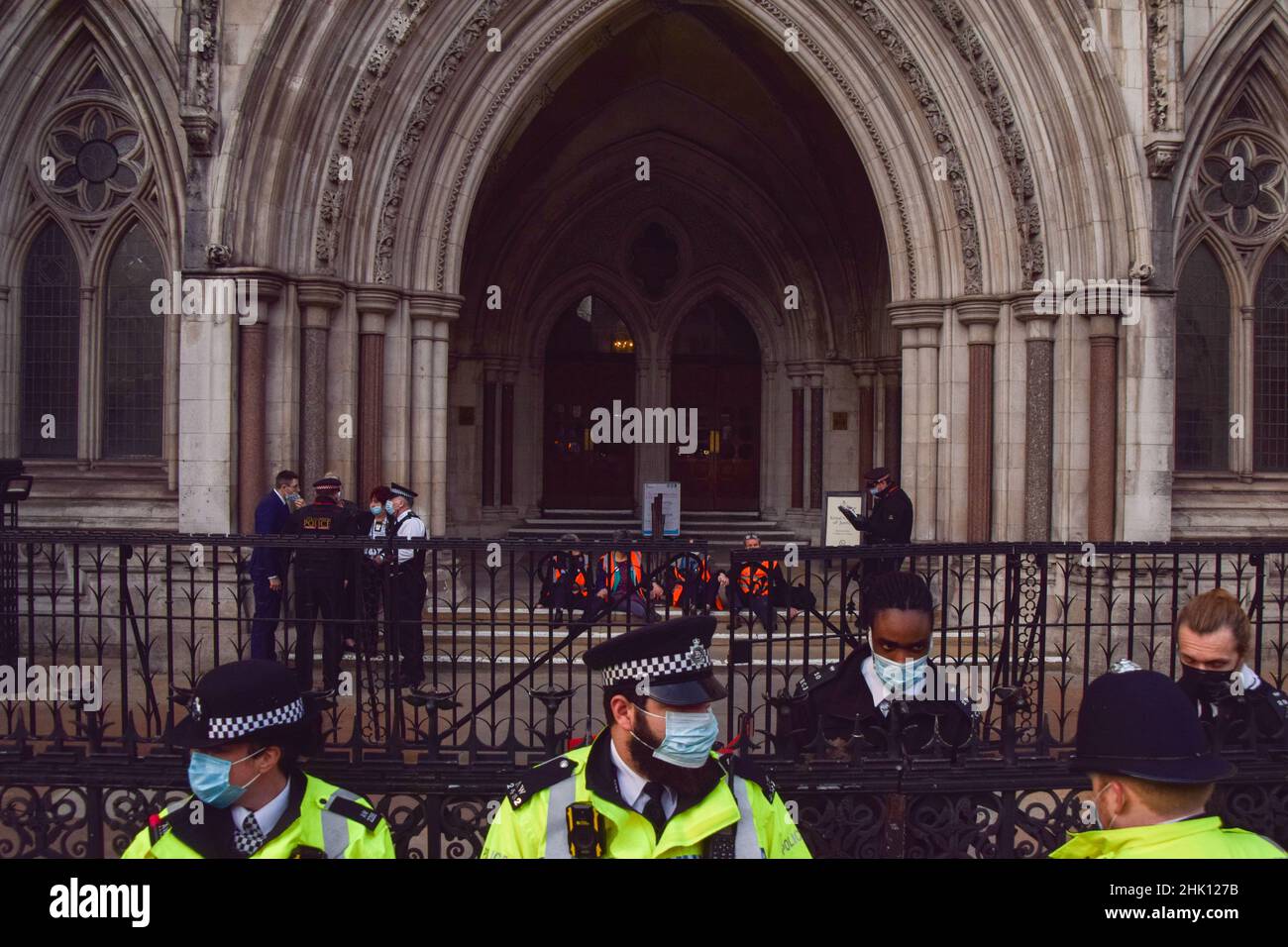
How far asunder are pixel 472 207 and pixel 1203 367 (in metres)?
7.86

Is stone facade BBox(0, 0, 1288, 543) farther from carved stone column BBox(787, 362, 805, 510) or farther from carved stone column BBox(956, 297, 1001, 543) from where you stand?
carved stone column BBox(787, 362, 805, 510)

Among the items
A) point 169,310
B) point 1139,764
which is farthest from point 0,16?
point 1139,764

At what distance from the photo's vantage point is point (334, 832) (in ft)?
11.2

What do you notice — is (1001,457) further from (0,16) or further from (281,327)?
(0,16)

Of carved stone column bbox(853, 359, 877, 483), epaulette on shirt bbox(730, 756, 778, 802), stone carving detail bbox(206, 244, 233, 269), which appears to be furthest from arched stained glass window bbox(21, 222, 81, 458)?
epaulette on shirt bbox(730, 756, 778, 802)

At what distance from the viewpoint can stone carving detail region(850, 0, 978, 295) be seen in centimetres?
1177

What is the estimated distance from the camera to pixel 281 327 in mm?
11133

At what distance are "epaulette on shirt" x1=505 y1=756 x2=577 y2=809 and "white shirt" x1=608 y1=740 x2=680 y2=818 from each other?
0.14 m

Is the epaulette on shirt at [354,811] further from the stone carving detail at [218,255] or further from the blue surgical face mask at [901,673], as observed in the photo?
the stone carving detail at [218,255]

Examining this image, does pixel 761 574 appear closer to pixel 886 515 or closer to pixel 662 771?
pixel 662 771

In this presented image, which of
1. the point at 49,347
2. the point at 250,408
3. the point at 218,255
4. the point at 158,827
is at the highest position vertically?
the point at 218,255

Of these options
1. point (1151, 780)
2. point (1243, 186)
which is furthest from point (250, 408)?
point (1243, 186)

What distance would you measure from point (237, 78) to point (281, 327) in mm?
2290

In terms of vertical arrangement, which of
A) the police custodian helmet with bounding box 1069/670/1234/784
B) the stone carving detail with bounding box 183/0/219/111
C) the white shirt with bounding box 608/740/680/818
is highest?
the stone carving detail with bounding box 183/0/219/111
